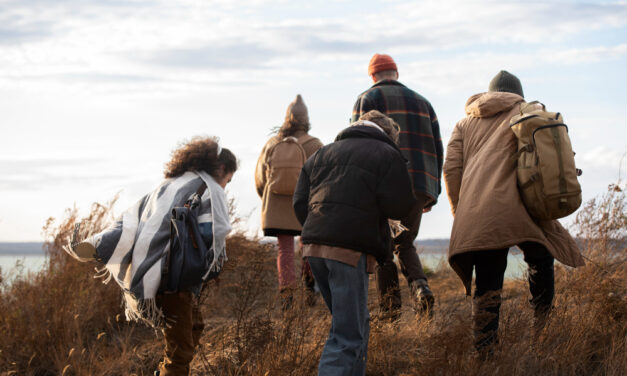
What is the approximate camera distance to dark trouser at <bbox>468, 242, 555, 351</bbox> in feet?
12.7

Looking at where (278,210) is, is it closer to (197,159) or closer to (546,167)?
(197,159)

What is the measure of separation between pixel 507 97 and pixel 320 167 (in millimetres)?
1424

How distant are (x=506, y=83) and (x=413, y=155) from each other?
106 centimetres

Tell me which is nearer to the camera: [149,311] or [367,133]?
[367,133]

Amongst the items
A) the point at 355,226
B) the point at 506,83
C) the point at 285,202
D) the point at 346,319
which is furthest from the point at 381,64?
the point at 346,319

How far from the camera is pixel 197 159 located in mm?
4293

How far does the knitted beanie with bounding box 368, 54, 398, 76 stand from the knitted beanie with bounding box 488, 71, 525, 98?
1207 mm

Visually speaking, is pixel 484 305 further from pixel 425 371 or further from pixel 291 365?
pixel 291 365

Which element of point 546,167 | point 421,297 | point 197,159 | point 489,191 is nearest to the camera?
point 546,167

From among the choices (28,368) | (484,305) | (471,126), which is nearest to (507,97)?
(471,126)

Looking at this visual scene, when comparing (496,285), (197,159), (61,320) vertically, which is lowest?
(61,320)

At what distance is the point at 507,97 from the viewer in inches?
165

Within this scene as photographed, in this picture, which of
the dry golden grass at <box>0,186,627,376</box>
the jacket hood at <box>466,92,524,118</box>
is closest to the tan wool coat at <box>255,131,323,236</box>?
the dry golden grass at <box>0,186,627,376</box>

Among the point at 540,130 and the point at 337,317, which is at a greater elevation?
the point at 540,130
